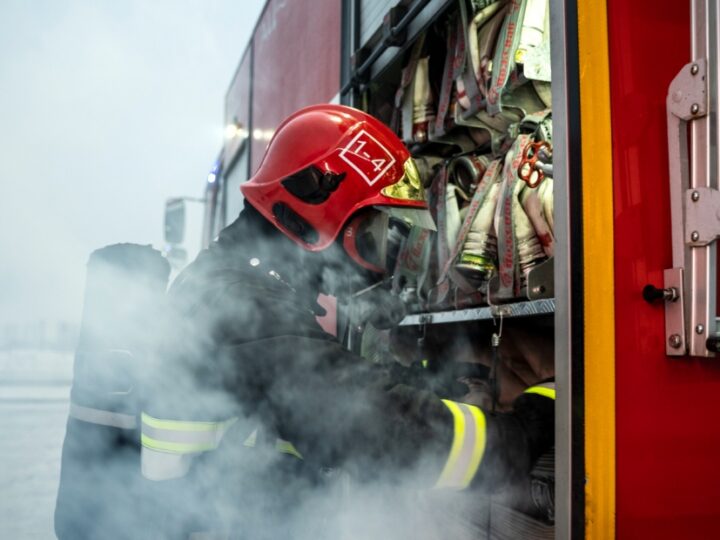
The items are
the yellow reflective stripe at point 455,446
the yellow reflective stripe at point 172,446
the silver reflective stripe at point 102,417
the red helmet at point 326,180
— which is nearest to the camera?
the yellow reflective stripe at point 455,446

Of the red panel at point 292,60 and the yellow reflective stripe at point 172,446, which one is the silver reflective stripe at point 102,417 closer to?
the yellow reflective stripe at point 172,446

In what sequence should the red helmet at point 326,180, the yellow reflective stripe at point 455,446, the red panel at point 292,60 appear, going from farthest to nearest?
1. the red panel at point 292,60
2. the red helmet at point 326,180
3. the yellow reflective stripe at point 455,446

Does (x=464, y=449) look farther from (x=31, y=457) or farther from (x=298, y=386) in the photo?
(x=31, y=457)

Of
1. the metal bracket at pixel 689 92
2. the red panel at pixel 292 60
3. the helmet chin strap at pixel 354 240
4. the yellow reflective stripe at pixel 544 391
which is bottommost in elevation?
the yellow reflective stripe at pixel 544 391

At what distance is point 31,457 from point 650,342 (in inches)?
176

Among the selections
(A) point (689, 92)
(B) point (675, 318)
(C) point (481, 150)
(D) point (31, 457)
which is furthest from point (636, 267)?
(D) point (31, 457)

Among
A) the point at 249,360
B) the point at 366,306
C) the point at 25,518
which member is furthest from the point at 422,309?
the point at 25,518

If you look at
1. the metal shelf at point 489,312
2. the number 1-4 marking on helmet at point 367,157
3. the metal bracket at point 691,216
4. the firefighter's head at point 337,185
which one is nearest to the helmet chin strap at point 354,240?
the firefighter's head at point 337,185

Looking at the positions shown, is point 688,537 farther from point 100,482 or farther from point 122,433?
point 100,482

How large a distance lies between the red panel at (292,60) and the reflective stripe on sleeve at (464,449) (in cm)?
218

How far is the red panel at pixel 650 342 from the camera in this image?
0.99 metres

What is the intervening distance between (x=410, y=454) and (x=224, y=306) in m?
0.53

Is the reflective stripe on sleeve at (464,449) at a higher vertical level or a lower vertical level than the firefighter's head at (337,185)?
lower

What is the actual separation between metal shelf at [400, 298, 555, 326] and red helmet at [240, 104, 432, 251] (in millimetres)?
379
